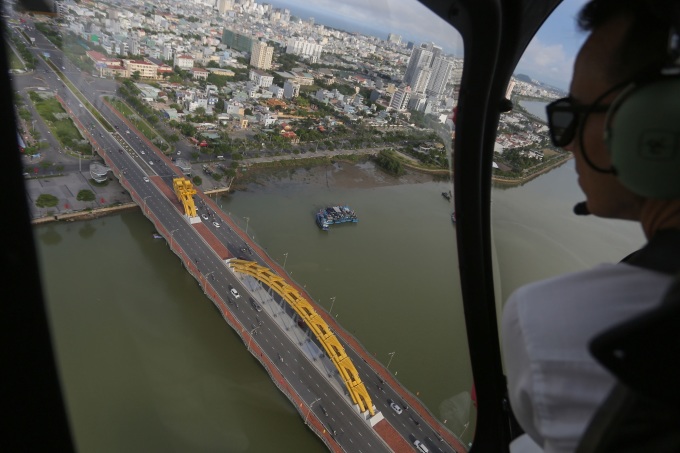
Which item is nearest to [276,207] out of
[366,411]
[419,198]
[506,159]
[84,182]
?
[419,198]

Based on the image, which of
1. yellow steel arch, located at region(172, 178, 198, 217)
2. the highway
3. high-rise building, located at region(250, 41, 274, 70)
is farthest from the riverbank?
high-rise building, located at region(250, 41, 274, 70)

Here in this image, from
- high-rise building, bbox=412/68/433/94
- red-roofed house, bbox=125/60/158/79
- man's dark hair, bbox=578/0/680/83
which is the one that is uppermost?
man's dark hair, bbox=578/0/680/83

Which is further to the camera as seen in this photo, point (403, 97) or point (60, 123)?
point (403, 97)

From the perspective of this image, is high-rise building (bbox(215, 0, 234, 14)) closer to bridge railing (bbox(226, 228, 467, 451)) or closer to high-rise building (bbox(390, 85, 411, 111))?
bridge railing (bbox(226, 228, 467, 451))

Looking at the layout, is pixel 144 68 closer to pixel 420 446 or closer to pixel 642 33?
pixel 420 446

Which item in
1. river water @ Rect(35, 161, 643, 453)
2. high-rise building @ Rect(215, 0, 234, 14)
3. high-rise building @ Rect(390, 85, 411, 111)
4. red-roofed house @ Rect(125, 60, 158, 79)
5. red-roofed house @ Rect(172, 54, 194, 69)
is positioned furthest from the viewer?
high-rise building @ Rect(215, 0, 234, 14)

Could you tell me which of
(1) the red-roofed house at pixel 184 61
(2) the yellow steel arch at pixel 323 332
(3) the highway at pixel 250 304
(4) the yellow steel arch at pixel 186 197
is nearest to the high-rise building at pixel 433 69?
→ (3) the highway at pixel 250 304

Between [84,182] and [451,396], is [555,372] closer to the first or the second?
[451,396]

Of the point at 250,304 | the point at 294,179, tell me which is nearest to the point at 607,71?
the point at 250,304
